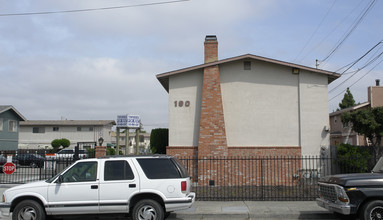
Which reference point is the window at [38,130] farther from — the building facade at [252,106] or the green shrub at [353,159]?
the green shrub at [353,159]

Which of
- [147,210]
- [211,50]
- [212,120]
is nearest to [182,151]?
[212,120]

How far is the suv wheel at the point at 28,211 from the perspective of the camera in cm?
895

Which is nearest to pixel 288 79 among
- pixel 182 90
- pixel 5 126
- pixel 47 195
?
pixel 182 90

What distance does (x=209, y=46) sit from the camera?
60.6ft

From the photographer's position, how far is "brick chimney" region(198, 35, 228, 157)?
54.3ft

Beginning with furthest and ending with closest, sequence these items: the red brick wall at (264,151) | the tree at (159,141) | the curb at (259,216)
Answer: the tree at (159,141) → the red brick wall at (264,151) → the curb at (259,216)

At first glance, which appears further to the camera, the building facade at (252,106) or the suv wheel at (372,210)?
the building facade at (252,106)

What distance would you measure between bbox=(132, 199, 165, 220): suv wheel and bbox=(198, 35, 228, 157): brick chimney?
767 cm

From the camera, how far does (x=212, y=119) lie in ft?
55.1

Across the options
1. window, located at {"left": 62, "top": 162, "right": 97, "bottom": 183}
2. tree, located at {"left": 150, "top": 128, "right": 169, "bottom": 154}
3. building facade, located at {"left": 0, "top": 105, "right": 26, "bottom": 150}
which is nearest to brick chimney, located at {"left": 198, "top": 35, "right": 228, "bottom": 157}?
tree, located at {"left": 150, "top": 128, "right": 169, "bottom": 154}

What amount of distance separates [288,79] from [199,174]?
6.25 metres

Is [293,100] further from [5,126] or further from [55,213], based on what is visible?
[5,126]

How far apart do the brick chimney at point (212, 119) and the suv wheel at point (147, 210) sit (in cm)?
767

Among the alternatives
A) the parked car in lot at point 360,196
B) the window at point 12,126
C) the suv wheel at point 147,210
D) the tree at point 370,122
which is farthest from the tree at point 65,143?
the parked car in lot at point 360,196
